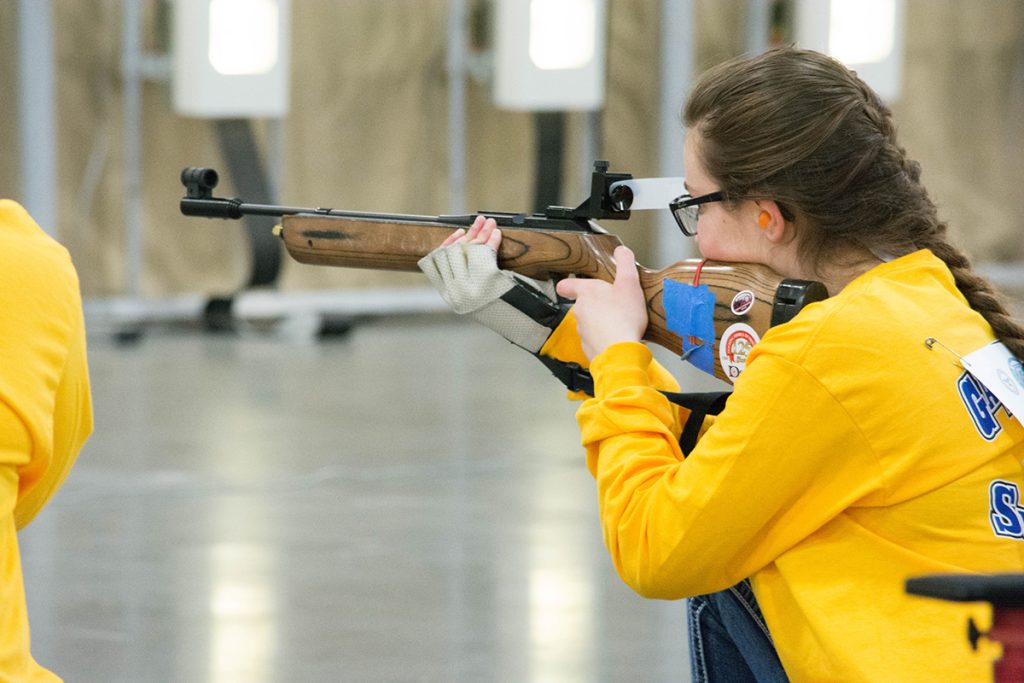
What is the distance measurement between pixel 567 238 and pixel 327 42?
5.59 meters

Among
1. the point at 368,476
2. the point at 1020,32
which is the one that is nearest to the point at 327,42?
the point at 368,476

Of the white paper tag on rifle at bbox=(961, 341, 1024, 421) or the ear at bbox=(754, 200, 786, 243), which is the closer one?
the white paper tag on rifle at bbox=(961, 341, 1024, 421)

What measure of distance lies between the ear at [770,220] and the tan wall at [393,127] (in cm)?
499

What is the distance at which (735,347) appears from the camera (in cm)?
154

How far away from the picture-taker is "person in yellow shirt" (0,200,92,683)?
117cm

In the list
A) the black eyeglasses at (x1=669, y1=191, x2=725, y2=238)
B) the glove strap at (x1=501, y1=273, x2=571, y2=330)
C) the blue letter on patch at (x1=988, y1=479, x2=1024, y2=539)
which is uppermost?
the black eyeglasses at (x1=669, y1=191, x2=725, y2=238)

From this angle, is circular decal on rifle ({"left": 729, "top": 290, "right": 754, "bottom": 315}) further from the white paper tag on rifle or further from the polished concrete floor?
the polished concrete floor

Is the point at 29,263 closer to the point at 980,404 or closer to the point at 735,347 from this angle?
the point at 735,347

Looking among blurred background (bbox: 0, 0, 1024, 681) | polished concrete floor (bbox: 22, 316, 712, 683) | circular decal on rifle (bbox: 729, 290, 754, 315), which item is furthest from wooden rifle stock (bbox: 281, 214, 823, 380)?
polished concrete floor (bbox: 22, 316, 712, 683)

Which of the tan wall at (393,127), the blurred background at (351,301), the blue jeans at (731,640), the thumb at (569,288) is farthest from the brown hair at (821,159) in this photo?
the tan wall at (393,127)

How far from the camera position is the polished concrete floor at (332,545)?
95.9 inches

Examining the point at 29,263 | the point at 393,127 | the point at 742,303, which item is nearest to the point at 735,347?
the point at 742,303

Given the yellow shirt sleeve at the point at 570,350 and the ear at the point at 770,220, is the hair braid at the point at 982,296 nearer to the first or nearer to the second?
the ear at the point at 770,220

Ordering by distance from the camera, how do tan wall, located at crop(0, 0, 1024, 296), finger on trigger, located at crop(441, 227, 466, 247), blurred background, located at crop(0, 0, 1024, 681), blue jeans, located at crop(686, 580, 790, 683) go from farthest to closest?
tan wall, located at crop(0, 0, 1024, 296) < blurred background, located at crop(0, 0, 1024, 681) < finger on trigger, located at crop(441, 227, 466, 247) < blue jeans, located at crop(686, 580, 790, 683)
